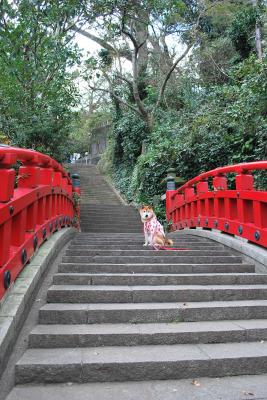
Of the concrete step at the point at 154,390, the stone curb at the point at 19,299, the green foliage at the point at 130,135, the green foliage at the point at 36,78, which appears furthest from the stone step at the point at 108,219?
the concrete step at the point at 154,390

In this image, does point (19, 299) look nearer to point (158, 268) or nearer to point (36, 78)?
point (158, 268)

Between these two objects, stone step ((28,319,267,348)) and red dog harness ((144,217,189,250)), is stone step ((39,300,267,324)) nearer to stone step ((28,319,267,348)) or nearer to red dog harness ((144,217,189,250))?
stone step ((28,319,267,348))

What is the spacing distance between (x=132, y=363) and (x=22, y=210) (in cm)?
186

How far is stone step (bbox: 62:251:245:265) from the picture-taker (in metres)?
4.98

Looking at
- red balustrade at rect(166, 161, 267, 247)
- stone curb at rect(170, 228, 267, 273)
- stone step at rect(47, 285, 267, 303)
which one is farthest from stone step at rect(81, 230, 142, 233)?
stone step at rect(47, 285, 267, 303)

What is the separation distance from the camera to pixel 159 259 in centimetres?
518

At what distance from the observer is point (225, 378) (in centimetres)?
280

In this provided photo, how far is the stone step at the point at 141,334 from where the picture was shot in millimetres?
3061

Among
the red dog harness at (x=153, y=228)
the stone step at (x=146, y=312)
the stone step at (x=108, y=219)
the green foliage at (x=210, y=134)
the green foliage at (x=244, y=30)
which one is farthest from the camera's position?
the green foliage at (x=244, y=30)

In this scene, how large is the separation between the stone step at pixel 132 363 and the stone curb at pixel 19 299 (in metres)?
0.18

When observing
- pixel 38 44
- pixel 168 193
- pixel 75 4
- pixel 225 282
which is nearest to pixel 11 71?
pixel 38 44

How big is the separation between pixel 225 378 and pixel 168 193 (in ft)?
27.2

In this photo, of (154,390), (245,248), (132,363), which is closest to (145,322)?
(132,363)

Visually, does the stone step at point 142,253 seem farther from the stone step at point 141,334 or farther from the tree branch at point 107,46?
the tree branch at point 107,46
